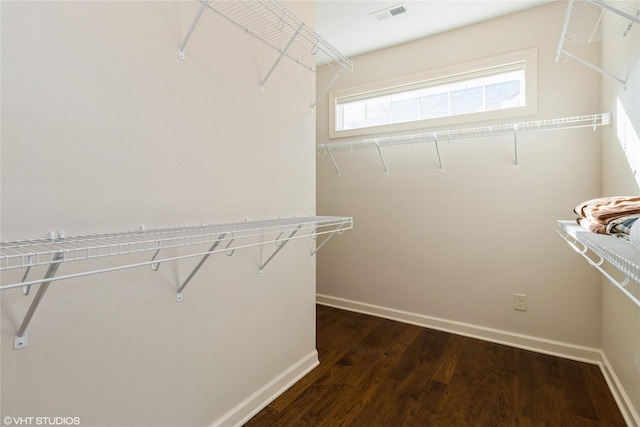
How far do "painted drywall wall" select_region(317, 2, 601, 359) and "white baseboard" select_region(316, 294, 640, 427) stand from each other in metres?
0.01

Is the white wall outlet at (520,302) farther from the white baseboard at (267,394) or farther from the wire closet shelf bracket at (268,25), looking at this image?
the wire closet shelf bracket at (268,25)

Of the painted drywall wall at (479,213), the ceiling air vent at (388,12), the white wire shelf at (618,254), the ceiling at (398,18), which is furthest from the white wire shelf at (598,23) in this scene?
the ceiling air vent at (388,12)

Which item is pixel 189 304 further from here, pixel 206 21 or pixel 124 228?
pixel 206 21

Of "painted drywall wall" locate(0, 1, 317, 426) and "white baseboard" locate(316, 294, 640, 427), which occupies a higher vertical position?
"painted drywall wall" locate(0, 1, 317, 426)

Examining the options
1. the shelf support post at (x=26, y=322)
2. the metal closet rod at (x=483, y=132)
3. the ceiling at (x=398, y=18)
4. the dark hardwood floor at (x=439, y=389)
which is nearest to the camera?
the shelf support post at (x=26, y=322)

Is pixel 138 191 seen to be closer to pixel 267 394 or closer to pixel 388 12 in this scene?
pixel 267 394

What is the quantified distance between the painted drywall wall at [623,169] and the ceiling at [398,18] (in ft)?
2.56

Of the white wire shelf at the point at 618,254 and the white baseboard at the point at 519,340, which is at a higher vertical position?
the white wire shelf at the point at 618,254

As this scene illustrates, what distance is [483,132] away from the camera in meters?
2.30

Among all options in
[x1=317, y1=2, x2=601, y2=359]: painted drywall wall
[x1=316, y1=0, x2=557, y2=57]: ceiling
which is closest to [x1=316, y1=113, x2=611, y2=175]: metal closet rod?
[x1=317, y1=2, x2=601, y2=359]: painted drywall wall

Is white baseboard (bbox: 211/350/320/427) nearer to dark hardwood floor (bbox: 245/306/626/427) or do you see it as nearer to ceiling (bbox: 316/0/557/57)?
dark hardwood floor (bbox: 245/306/626/427)

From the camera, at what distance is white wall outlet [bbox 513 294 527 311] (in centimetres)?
219

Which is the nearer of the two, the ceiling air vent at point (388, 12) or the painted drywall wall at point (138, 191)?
the painted drywall wall at point (138, 191)

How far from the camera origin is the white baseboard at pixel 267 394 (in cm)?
140
